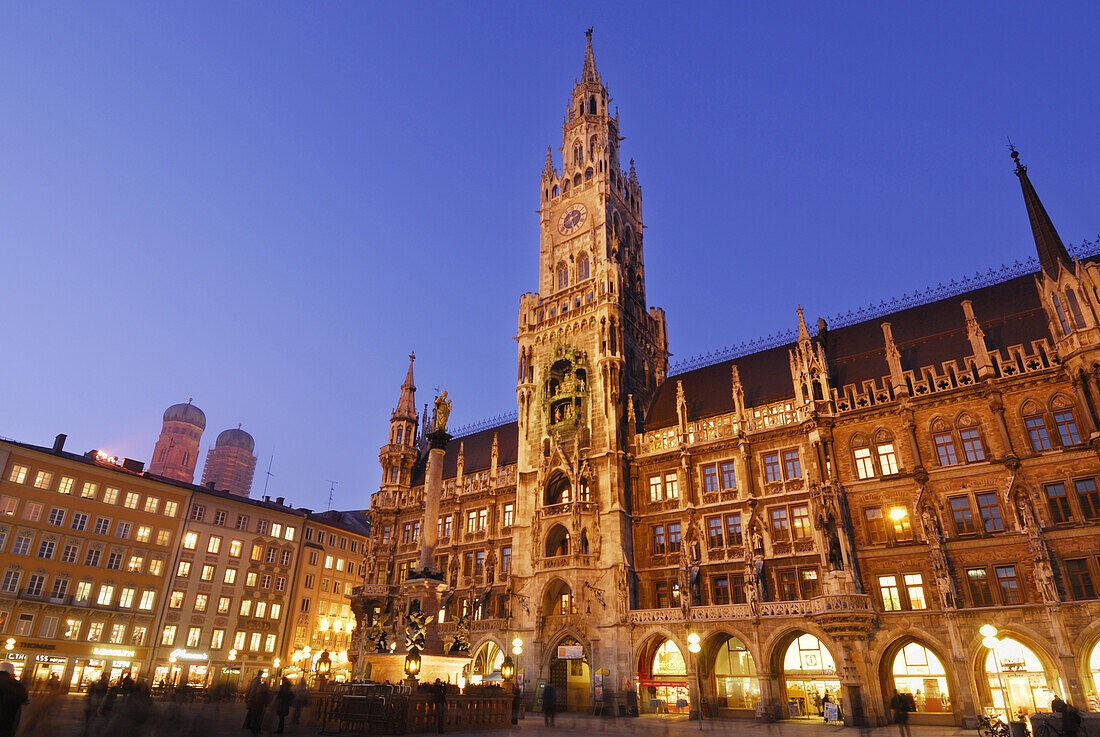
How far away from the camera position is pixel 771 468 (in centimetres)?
4028

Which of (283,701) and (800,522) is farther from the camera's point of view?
(800,522)

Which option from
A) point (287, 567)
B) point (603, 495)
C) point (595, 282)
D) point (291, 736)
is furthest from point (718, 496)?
point (287, 567)

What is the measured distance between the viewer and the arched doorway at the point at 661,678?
3947 centimetres

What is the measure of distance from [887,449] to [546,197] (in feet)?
125

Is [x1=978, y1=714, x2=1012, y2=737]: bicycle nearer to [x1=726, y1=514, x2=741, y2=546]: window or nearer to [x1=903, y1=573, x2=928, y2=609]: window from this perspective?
[x1=903, y1=573, x2=928, y2=609]: window

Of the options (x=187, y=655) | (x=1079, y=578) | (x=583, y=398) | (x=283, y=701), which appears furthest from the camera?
(x=187, y=655)

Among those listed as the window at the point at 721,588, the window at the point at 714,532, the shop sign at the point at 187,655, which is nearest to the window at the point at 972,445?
the window at the point at 714,532

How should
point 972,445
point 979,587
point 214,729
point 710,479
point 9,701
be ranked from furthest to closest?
point 710,479 → point 972,445 → point 979,587 → point 214,729 → point 9,701

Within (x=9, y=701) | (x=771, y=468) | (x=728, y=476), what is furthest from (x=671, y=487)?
(x=9, y=701)

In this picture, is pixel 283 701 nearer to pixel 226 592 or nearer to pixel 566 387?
pixel 566 387

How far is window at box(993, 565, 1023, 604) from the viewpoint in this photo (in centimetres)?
3112

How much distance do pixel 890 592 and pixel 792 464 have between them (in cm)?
848

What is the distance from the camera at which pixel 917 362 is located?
39.0 m

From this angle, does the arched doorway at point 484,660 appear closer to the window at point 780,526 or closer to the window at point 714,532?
the window at point 714,532
